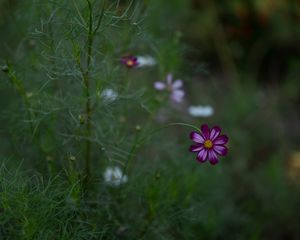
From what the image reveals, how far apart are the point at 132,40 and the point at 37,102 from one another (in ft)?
1.77

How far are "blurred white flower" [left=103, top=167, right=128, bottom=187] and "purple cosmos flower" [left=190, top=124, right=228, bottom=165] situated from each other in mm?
315

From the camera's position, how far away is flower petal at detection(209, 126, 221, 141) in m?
1.42

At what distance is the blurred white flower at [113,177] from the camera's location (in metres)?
1.69

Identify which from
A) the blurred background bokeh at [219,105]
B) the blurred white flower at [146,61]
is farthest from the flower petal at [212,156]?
the blurred white flower at [146,61]

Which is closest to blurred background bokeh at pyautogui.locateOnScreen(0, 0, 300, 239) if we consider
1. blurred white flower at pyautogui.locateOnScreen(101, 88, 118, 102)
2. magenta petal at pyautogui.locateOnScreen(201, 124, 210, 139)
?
blurred white flower at pyautogui.locateOnScreen(101, 88, 118, 102)

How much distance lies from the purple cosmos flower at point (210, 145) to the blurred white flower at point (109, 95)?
0.32 m

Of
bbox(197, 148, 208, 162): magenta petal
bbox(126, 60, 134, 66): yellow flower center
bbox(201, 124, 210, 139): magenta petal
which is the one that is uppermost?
bbox(126, 60, 134, 66): yellow flower center

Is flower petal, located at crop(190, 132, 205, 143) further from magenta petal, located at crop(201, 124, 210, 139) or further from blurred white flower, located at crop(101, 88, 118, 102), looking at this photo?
blurred white flower, located at crop(101, 88, 118, 102)

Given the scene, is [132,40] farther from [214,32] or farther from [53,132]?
[214,32]

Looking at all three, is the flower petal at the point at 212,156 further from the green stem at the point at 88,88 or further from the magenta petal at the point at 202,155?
the green stem at the point at 88,88

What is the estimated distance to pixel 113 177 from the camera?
168 centimetres

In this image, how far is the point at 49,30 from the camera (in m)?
1.66

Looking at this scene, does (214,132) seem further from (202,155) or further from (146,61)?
(146,61)

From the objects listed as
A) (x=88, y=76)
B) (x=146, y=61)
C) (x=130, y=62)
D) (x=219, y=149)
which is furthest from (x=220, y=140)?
(x=146, y=61)
